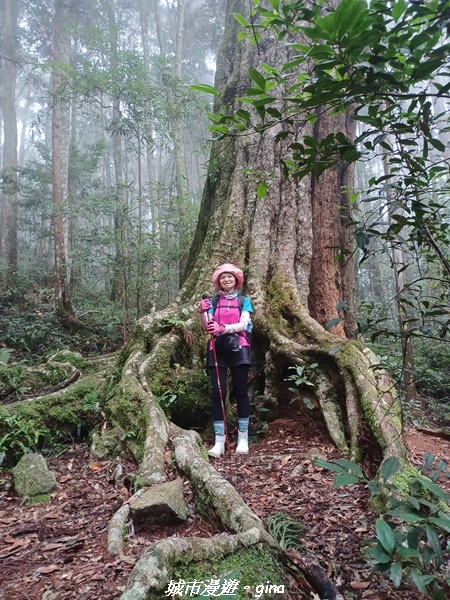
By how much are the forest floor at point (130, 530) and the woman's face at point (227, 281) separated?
160 centimetres

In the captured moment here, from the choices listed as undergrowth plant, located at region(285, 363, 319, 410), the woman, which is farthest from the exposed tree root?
undergrowth plant, located at region(285, 363, 319, 410)

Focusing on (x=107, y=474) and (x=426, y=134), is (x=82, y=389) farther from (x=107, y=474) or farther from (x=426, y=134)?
(x=426, y=134)

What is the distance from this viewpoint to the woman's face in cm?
418

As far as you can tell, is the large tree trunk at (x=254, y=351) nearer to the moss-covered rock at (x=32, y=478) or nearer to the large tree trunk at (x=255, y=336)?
the large tree trunk at (x=255, y=336)

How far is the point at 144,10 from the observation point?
69.2 feet

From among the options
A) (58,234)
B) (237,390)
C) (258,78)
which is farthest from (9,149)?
(258,78)

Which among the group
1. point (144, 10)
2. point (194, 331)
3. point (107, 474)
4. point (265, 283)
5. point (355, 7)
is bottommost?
point (107, 474)

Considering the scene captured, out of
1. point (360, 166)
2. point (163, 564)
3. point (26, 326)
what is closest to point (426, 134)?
point (163, 564)

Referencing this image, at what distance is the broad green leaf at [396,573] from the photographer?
110 centimetres

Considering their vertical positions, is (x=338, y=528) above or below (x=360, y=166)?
below

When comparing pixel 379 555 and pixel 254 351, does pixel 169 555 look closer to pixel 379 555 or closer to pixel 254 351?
pixel 379 555

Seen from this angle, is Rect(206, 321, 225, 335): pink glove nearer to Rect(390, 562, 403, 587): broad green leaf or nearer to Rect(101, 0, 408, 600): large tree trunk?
Rect(101, 0, 408, 600): large tree trunk

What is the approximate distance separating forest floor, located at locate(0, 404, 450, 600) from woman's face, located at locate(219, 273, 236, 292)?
1601mm

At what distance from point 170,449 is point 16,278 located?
852 centimetres
